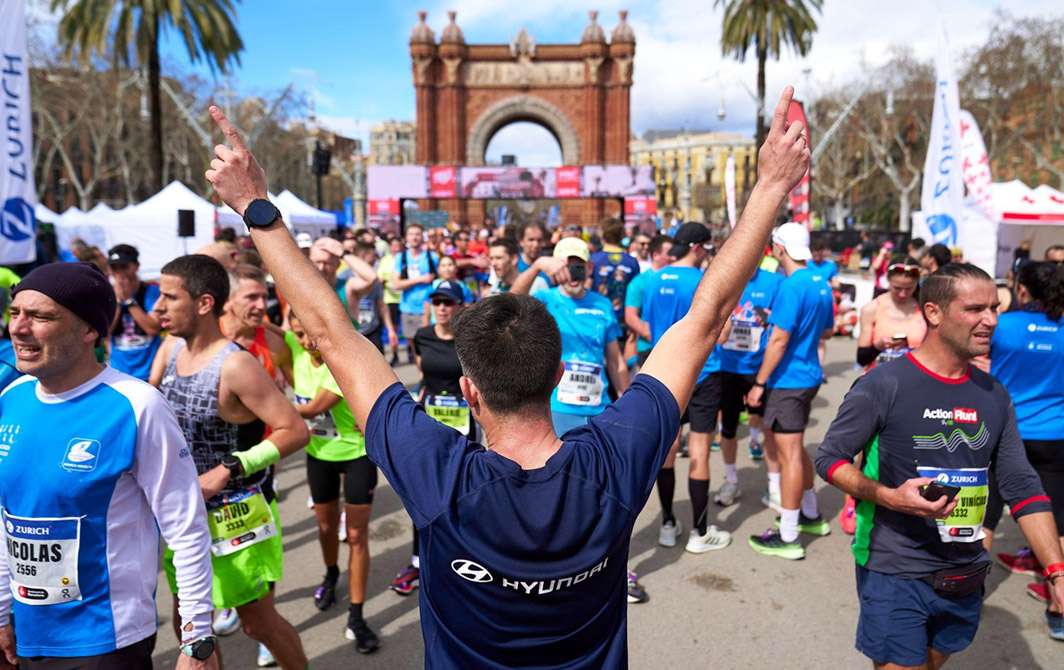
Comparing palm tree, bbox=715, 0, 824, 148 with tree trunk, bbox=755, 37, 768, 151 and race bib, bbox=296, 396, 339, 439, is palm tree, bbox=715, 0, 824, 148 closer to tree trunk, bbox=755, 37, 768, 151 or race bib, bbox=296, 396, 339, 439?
tree trunk, bbox=755, 37, 768, 151

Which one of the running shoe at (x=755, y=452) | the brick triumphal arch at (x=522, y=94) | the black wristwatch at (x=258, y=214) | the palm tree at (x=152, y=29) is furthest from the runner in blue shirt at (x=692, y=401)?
the brick triumphal arch at (x=522, y=94)

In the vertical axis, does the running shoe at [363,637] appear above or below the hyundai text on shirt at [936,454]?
below

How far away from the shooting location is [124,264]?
580 cm

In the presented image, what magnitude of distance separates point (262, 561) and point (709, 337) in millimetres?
2362

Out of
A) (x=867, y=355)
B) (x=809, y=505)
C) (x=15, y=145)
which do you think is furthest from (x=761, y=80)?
(x=15, y=145)

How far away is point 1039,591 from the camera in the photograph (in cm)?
441

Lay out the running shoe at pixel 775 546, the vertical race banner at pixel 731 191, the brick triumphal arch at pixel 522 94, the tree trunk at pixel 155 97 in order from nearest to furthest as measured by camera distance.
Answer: the running shoe at pixel 775 546 → the vertical race banner at pixel 731 191 → the tree trunk at pixel 155 97 → the brick triumphal arch at pixel 522 94

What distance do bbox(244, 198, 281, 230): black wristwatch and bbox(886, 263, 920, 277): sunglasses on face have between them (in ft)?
15.8

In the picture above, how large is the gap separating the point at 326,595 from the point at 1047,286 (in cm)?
→ 464

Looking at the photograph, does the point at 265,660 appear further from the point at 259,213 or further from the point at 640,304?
the point at 640,304

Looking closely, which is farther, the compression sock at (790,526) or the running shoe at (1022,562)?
the compression sock at (790,526)

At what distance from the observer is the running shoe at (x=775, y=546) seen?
16.2ft

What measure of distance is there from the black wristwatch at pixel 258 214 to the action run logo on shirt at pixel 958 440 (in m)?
2.39

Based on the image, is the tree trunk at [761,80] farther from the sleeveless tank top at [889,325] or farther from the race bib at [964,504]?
the race bib at [964,504]
